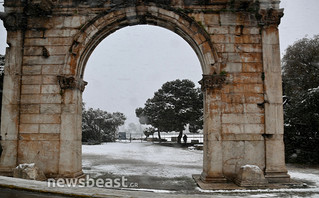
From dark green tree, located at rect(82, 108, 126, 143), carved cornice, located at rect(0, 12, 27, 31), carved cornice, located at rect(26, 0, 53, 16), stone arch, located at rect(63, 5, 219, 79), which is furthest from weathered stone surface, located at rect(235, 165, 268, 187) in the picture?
dark green tree, located at rect(82, 108, 126, 143)

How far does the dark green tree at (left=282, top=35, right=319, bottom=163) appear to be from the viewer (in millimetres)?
12602

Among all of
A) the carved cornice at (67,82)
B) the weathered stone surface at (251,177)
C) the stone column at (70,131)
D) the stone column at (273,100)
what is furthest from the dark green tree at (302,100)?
the carved cornice at (67,82)

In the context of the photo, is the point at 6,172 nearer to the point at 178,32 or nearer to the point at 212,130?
the point at 212,130

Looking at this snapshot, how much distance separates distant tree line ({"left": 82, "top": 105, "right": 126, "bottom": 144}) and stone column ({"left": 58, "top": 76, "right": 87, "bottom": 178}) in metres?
20.3

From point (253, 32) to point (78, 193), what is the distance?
692 centimetres

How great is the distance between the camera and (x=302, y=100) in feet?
42.4

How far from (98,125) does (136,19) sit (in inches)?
1003

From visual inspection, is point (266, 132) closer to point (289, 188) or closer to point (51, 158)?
point (289, 188)

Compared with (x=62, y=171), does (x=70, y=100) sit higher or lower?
higher

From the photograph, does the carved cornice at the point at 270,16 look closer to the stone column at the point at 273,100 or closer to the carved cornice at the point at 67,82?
the stone column at the point at 273,100

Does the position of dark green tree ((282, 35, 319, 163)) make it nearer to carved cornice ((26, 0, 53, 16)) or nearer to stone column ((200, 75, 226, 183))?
stone column ((200, 75, 226, 183))

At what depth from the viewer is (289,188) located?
22.7 feet

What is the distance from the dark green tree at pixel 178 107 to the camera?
2605 cm

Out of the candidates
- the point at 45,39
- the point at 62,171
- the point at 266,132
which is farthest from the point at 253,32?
the point at 62,171
